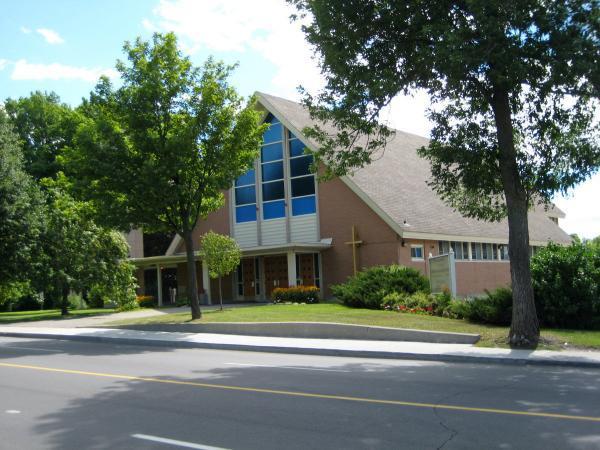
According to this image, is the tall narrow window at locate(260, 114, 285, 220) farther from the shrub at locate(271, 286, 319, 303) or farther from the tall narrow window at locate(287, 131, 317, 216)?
the shrub at locate(271, 286, 319, 303)

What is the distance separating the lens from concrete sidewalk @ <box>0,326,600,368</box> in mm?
12969

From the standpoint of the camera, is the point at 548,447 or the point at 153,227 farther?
the point at 153,227

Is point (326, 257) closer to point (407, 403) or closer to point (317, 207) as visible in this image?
point (317, 207)

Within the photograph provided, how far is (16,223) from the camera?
1156 inches

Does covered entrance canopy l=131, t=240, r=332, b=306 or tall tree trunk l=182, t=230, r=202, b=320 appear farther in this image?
covered entrance canopy l=131, t=240, r=332, b=306

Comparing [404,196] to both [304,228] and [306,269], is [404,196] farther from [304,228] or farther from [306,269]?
[306,269]

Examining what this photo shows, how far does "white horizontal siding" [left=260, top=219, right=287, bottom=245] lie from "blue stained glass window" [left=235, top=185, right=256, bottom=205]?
5.50 ft

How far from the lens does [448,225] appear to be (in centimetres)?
3098

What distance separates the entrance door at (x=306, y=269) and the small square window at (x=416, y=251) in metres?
4.92

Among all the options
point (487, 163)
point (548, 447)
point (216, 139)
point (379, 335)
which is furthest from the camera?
point (216, 139)

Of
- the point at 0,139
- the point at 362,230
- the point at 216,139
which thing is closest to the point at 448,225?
the point at 362,230

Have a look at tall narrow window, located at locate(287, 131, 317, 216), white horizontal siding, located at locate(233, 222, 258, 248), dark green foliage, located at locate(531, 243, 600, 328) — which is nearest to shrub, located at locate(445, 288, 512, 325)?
dark green foliage, located at locate(531, 243, 600, 328)

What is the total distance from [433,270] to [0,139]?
22151 mm

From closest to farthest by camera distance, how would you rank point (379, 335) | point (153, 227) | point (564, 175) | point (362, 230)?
point (564, 175)
point (379, 335)
point (153, 227)
point (362, 230)
